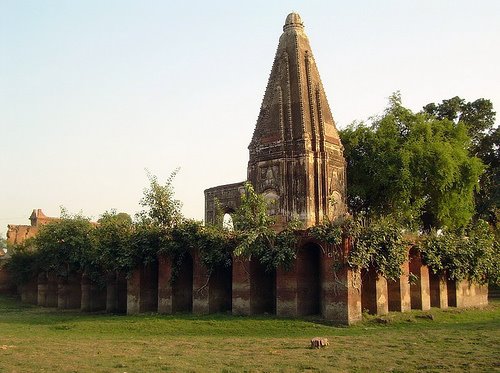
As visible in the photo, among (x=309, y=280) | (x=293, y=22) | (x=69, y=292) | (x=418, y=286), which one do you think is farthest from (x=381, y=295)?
(x=69, y=292)

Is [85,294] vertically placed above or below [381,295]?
below

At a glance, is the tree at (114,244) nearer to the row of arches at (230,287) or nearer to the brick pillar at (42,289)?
the row of arches at (230,287)

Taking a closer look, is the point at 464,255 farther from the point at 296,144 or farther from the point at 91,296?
the point at 91,296

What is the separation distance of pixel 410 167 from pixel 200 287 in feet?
42.2

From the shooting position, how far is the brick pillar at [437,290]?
23188 mm

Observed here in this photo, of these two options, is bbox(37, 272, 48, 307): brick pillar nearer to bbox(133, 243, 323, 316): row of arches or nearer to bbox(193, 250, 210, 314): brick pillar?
A: bbox(133, 243, 323, 316): row of arches

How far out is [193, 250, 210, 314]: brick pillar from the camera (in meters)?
20.9

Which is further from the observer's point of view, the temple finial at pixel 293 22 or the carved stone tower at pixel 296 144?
the temple finial at pixel 293 22

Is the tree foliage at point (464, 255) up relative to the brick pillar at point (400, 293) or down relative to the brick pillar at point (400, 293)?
up

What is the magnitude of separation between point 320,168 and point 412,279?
6.23 metres

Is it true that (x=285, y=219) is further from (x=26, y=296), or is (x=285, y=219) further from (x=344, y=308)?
(x=26, y=296)

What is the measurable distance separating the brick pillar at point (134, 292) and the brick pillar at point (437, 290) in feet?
37.9

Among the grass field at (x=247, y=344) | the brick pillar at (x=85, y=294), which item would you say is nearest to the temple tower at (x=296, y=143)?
the grass field at (x=247, y=344)

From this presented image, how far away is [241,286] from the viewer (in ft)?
66.1
